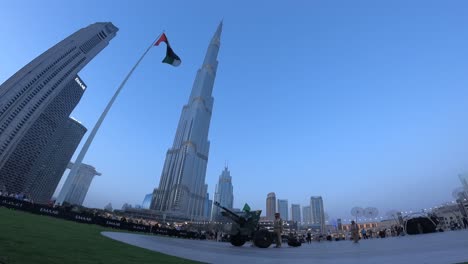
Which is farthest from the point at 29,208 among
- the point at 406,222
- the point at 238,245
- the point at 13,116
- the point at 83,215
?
the point at 13,116

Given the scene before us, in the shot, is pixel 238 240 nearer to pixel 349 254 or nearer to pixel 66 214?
pixel 349 254

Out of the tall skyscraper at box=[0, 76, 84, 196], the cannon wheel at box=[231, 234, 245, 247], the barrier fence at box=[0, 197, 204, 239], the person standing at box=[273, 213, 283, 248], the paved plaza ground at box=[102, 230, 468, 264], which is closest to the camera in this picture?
the paved plaza ground at box=[102, 230, 468, 264]

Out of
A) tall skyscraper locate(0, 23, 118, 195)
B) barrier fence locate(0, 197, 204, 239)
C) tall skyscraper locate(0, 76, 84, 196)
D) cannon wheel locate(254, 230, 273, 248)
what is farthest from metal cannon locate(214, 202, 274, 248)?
tall skyscraper locate(0, 76, 84, 196)

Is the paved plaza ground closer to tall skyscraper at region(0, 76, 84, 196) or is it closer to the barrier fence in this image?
the barrier fence

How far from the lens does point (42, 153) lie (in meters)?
198

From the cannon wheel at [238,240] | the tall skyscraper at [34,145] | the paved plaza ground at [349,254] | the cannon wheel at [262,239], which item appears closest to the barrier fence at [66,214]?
the paved plaza ground at [349,254]

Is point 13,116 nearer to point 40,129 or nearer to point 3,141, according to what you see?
point 3,141

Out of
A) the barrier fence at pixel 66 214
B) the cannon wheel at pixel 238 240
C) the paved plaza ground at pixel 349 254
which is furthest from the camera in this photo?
the barrier fence at pixel 66 214

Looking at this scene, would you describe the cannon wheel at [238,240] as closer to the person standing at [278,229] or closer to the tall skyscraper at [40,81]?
the person standing at [278,229]

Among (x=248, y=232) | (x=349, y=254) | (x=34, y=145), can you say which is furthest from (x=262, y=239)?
(x=34, y=145)

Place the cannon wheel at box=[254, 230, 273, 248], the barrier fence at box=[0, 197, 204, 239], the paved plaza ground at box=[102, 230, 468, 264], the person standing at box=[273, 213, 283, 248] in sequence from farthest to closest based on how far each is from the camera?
the barrier fence at box=[0, 197, 204, 239] → the person standing at box=[273, 213, 283, 248] → the cannon wheel at box=[254, 230, 273, 248] → the paved plaza ground at box=[102, 230, 468, 264]

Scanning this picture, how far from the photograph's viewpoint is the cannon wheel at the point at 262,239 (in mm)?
15922

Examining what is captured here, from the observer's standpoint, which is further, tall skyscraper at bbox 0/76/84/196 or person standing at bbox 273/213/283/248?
tall skyscraper at bbox 0/76/84/196

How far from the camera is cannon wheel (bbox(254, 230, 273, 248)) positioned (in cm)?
1592
